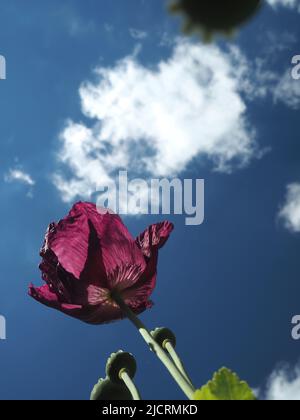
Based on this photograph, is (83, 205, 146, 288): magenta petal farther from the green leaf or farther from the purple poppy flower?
the green leaf

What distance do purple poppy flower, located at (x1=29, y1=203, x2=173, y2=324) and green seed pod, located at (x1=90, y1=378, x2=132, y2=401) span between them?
149mm

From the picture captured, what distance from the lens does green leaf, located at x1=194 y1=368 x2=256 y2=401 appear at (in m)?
0.50

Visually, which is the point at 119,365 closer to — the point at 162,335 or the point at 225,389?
the point at 162,335

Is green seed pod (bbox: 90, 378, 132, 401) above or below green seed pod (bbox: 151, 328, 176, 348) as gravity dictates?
below

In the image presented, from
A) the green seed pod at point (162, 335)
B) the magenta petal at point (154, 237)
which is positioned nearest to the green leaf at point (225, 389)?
the green seed pod at point (162, 335)

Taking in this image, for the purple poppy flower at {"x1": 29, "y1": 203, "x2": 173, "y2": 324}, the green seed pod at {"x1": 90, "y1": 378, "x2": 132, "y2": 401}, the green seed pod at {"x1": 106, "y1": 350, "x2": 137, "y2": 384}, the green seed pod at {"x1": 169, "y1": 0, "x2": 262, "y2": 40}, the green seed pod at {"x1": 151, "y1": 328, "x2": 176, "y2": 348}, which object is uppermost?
the purple poppy flower at {"x1": 29, "y1": 203, "x2": 173, "y2": 324}

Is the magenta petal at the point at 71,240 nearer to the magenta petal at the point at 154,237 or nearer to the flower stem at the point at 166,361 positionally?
the magenta petal at the point at 154,237

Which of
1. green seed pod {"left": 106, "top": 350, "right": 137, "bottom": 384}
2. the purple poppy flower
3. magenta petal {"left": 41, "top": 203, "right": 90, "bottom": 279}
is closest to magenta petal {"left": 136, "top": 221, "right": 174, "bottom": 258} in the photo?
the purple poppy flower

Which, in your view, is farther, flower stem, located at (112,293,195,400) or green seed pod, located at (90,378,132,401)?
green seed pod, located at (90,378,132,401)

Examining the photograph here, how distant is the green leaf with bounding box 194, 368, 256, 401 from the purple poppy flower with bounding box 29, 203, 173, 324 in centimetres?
54

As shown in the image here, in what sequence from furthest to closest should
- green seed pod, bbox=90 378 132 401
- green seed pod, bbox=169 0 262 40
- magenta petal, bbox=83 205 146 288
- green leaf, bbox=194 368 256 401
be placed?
1. magenta petal, bbox=83 205 146 288
2. green seed pod, bbox=90 378 132 401
3. green leaf, bbox=194 368 256 401
4. green seed pod, bbox=169 0 262 40

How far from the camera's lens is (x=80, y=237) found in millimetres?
1064

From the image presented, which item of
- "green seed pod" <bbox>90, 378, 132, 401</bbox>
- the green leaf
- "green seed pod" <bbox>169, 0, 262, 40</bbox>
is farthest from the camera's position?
"green seed pod" <bbox>90, 378, 132, 401</bbox>

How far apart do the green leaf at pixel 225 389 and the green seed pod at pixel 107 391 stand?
0.46 metres
